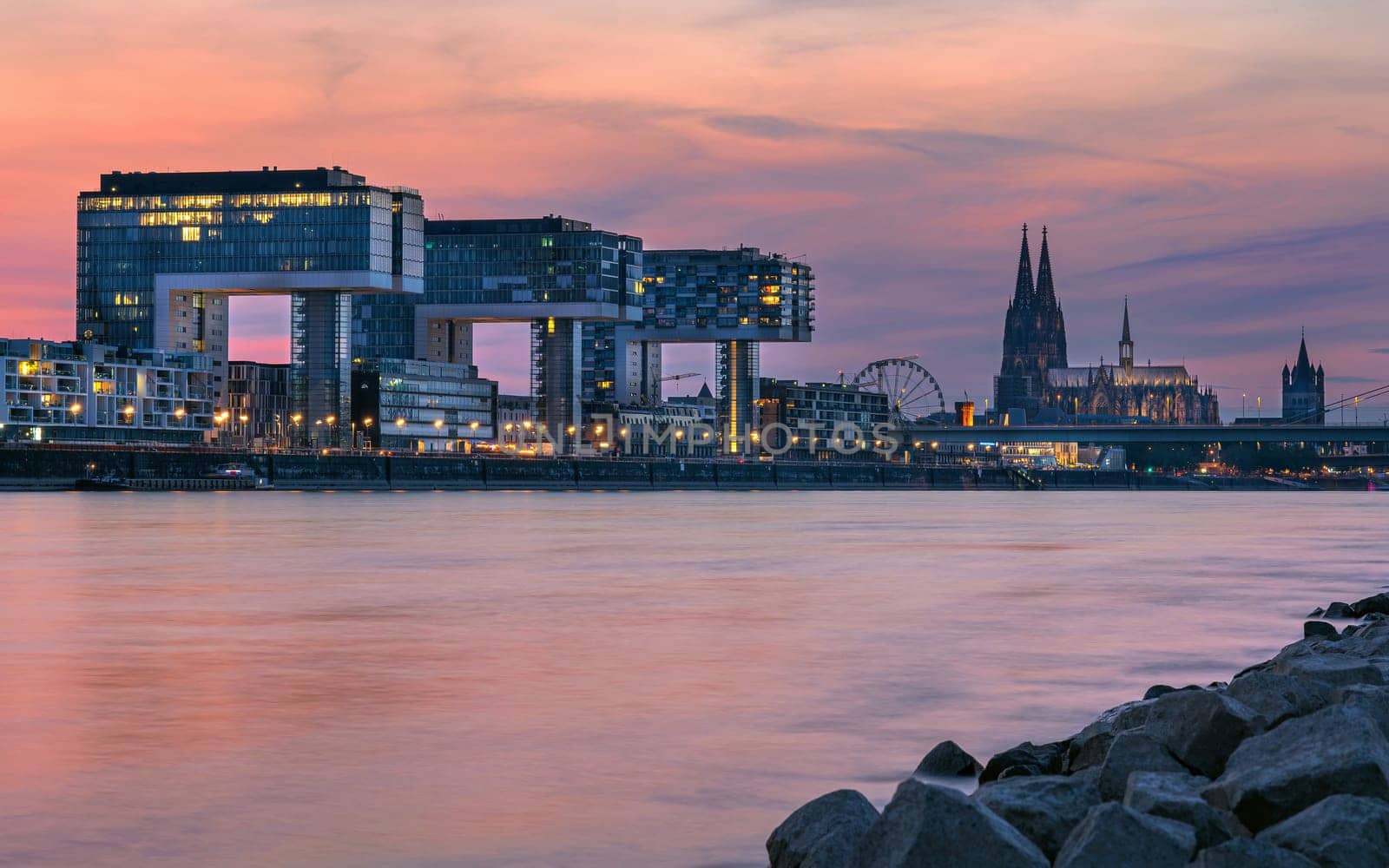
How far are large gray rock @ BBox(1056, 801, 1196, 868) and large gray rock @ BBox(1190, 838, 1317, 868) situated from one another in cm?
18

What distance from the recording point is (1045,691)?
2048 centimetres

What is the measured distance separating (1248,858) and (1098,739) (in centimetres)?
464

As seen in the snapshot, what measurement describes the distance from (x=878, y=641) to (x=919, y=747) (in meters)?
9.99

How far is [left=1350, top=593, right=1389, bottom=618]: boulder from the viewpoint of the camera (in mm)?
29500

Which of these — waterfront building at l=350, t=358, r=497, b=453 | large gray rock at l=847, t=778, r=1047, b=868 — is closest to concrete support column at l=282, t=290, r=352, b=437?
waterfront building at l=350, t=358, r=497, b=453

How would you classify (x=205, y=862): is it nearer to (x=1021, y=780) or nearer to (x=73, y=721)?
(x=1021, y=780)

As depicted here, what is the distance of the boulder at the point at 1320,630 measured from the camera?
76.8 feet

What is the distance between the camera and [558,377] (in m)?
187

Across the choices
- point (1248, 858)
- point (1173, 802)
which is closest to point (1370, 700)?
point (1173, 802)

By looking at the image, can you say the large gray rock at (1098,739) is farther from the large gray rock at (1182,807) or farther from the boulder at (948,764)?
the large gray rock at (1182,807)

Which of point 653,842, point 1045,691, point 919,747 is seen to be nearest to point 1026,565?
point 1045,691

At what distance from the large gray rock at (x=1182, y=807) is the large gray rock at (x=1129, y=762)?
79 centimetres

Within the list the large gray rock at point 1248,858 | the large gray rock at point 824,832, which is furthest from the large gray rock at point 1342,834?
the large gray rock at point 824,832

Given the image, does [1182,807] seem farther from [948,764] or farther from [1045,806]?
[948,764]
